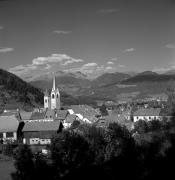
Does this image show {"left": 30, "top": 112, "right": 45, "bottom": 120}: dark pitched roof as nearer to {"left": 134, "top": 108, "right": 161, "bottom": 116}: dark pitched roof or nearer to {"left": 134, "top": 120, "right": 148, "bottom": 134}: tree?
{"left": 134, "top": 108, "right": 161, "bottom": 116}: dark pitched roof

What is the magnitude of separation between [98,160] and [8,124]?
13.6 metres

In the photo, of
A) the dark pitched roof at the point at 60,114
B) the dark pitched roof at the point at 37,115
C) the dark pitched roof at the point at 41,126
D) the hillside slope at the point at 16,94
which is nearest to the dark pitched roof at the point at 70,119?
the dark pitched roof at the point at 60,114

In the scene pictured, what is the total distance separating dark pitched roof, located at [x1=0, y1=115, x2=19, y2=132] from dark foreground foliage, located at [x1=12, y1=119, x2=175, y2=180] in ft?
35.6

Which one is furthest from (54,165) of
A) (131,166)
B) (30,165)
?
(131,166)

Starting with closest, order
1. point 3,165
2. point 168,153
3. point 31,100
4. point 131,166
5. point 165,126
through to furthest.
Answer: point 131,166 < point 168,153 < point 3,165 < point 165,126 < point 31,100

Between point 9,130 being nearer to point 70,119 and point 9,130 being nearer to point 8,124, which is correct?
point 8,124

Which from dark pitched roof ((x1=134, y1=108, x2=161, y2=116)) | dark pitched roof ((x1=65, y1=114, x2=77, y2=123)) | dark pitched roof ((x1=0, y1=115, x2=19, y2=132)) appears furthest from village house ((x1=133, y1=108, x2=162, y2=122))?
dark pitched roof ((x1=0, y1=115, x2=19, y2=132))

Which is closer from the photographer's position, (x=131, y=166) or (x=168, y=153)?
(x=131, y=166)

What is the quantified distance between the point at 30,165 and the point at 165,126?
8580 mm

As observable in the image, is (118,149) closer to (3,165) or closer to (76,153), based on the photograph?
(76,153)

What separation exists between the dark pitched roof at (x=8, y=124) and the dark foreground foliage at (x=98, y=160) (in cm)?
1086

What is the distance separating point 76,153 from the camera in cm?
1049

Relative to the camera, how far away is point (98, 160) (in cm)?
1058

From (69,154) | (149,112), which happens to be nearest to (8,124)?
(149,112)
